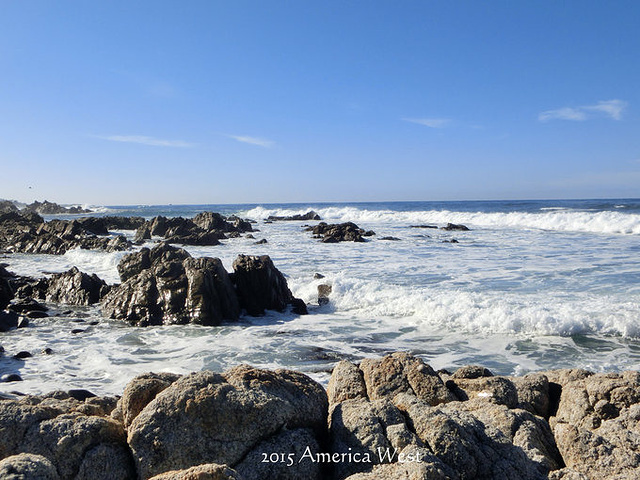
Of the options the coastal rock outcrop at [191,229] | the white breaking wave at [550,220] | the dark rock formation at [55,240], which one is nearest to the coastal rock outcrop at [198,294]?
the dark rock formation at [55,240]

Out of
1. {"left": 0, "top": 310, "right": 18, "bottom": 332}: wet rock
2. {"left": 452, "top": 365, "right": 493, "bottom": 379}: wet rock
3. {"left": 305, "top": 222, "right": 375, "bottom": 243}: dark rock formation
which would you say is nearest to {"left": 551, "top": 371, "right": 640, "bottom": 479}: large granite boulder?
{"left": 452, "top": 365, "right": 493, "bottom": 379}: wet rock

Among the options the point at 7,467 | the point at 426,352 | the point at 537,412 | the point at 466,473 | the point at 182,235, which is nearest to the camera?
the point at 7,467

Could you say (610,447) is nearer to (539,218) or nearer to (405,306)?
(405,306)

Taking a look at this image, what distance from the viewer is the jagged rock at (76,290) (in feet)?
45.6

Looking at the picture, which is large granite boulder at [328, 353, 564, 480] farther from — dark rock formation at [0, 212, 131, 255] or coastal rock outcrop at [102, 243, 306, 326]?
dark rock formation at [0, 212, 131, 255]

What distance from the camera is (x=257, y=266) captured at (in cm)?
1324

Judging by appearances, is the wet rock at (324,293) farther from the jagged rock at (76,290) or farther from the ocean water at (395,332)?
the jagged rock at (76,290)

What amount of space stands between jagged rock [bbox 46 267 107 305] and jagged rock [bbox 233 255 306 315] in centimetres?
461

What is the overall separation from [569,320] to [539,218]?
40.0 meters

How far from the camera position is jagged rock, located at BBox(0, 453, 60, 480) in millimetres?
2395

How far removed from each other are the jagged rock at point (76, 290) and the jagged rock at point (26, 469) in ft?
40.6

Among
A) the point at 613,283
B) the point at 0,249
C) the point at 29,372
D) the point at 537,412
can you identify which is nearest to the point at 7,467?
the point at 537,412

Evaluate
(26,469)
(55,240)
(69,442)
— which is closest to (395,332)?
(69,442)

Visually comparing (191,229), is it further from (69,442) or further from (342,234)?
(69,442)
